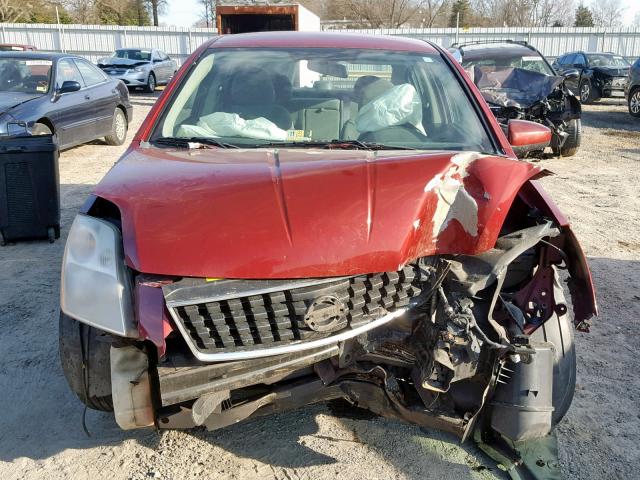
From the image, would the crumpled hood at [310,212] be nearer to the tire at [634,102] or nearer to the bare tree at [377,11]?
the tire at [634,102]

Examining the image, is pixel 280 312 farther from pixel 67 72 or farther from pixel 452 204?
pixel 67 72

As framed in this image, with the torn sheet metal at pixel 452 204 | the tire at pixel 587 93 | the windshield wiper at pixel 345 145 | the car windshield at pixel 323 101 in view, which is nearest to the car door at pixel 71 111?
the car windshield at pixel 323 101

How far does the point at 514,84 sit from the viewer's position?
32.2 ft

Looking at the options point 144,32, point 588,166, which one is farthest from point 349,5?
point 588,166

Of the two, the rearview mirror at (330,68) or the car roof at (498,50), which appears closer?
the rearview mirror at (330,68)

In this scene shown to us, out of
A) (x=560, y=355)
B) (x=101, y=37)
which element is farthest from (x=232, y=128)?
(x=101, y=37)

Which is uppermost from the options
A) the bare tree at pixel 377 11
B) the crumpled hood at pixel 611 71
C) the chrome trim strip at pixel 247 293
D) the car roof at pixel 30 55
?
A: the bare tree at pixel 377 11

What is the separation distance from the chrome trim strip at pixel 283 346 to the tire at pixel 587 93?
17840 mm

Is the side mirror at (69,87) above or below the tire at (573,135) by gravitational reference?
above


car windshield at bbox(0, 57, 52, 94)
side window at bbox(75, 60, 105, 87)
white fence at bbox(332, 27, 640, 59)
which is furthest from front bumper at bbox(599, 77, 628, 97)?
car windshield at bbox(0, 57, 52, 94)

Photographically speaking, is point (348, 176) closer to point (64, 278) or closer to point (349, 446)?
point (64, 278)

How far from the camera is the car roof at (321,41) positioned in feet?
11.3

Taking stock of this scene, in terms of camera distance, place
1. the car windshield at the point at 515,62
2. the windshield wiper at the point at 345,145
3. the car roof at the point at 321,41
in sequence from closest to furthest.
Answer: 1. the windshield wiper at the point at 345,145
2. the car roof at the point at 321,41
3. the car windshield at the point at 515,62

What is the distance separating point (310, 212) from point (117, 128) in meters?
8.91
